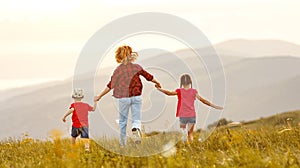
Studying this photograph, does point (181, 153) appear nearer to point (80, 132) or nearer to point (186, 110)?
point (186, 110)

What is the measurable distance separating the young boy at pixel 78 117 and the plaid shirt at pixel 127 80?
4.74ft

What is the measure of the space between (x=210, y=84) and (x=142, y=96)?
4.16ft

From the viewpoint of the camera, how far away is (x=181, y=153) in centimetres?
1051

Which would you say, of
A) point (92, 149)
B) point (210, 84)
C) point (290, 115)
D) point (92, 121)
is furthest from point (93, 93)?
point (290, 115)

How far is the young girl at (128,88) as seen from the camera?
1026 centimetres

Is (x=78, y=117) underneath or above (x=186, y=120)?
above

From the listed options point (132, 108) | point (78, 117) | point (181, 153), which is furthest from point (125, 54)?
point (78, 117)

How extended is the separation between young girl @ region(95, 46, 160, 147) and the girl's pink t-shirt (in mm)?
1284

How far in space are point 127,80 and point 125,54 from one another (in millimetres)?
625

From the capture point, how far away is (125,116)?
35.0ft

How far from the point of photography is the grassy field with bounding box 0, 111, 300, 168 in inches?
306

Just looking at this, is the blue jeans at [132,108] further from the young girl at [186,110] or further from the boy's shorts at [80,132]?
the boy's shorts at [80,132]

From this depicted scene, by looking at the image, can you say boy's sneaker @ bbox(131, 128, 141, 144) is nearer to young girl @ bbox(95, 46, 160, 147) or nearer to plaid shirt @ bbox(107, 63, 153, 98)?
young girl @ bbox(95, 46, 160, 147)

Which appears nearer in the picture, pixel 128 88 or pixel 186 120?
pixel 128 88
